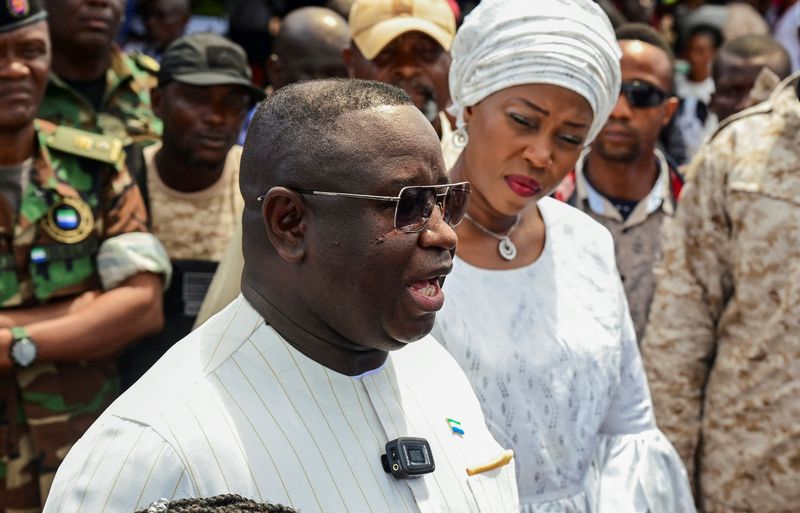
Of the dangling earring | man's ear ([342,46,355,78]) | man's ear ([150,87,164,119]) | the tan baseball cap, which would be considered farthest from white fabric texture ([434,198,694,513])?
man's ear ([150,87,164,119])

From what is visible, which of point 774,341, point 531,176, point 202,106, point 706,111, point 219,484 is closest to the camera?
point 219,484

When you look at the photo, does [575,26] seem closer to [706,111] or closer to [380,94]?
[380,94]

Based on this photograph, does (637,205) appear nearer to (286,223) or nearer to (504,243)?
(504,243)

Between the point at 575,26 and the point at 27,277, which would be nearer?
the point at 575,26

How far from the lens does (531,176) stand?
9.90ft

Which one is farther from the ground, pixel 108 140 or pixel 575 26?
pixel 575 26

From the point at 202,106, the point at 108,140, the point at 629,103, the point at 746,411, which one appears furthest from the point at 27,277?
the point at 629,103

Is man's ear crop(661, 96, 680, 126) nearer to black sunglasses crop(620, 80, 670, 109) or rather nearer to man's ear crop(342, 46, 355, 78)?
black sunglasses crop(620, 80, 670, 109)

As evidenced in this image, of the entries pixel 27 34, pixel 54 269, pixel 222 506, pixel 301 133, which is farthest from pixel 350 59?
pixel 222 506

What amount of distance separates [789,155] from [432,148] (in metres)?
2.05

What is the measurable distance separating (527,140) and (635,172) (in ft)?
7.22

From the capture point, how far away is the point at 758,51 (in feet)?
22.1

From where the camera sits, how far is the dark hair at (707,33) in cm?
964

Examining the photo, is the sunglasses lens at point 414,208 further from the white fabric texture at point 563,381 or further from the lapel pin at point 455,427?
the white fabric texture at point 563,381
